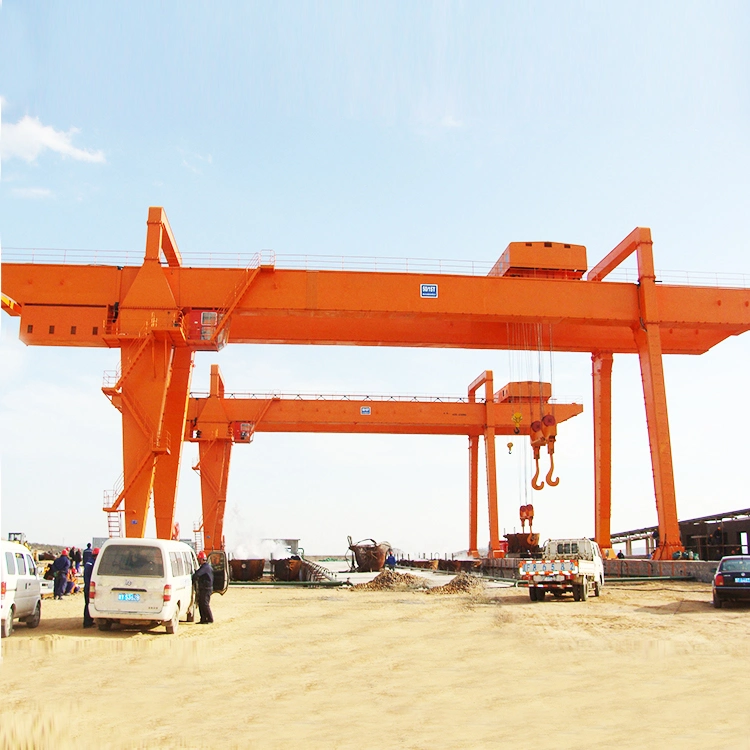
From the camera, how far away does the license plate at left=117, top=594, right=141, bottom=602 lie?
10.5 metres

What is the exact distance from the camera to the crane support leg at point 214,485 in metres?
35.0

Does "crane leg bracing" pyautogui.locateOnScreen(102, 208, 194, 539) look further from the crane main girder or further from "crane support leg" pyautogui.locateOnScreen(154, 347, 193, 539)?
Answer: "crane support leg" pyautogui.locateOnScreen(154, 347, 193, 539)

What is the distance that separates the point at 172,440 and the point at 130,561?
11475 millimetres

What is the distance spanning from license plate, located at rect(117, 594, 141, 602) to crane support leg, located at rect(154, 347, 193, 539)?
10.6 metres

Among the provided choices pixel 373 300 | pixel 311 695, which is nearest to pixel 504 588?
pixel 373 300

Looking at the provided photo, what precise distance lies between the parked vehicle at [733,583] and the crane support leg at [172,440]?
1372 centimetres

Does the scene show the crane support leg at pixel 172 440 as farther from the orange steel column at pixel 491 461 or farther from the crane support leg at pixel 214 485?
the orange steel column at pixel 491 461

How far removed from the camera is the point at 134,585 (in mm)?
10547

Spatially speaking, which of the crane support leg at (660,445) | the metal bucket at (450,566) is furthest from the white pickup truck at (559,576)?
the metal bucket at (450,566)

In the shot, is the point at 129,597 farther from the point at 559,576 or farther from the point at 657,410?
the point at 657,410

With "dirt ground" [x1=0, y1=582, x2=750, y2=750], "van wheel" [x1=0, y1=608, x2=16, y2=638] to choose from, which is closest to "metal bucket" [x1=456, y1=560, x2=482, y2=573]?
"dirt ground" [x1=0, y1=582, x2=750, y2=750]

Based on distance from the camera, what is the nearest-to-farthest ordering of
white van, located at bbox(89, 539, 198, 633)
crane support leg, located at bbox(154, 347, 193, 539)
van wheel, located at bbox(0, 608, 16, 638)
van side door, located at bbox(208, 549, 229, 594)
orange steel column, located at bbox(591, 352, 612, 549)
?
van wheel, located at bbox(0, 608, 16, 638), white van, located at bbox(89, 539, 198, 633), van side door, located at bbox(208, 549, 229, 594), crane support leg, located at bbox(154, 347, 193, 539), orange steel column, located at bbox(591, 352, 612, 549)

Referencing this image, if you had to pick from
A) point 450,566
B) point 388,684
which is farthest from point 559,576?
point 450,566

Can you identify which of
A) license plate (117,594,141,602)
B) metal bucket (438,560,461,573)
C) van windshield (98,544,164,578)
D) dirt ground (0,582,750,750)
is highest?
metal bucket (438,560,461,573)
